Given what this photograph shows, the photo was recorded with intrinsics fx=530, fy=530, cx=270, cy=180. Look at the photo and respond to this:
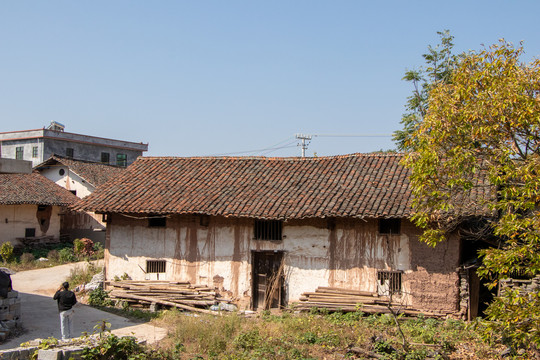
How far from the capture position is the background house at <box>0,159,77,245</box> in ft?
90.4

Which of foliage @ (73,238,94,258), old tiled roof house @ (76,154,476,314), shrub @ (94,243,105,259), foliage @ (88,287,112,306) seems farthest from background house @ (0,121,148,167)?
foliage @ (88,287,112,306)

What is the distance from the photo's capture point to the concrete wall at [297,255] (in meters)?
15.4

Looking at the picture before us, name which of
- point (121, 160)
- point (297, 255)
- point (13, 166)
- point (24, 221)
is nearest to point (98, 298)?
point (13, 166)

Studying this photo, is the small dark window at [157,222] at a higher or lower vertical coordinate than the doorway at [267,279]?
higher

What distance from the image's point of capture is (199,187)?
1883 cm

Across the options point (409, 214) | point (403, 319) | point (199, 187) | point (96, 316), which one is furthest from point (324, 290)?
point (96, 316)

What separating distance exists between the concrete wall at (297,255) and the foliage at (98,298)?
2.71 feet

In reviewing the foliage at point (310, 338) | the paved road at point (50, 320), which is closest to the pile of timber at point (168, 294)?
the paved road at point (50, 320)

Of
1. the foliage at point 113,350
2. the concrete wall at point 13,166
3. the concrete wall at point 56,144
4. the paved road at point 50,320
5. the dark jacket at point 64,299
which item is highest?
the concrete wall at point 56,144

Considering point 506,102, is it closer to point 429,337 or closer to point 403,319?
point 429,337

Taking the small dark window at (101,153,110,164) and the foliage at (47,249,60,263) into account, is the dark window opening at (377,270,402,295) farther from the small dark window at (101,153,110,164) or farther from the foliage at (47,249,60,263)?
the small dark window at (101,153,110,164)

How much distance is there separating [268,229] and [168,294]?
400 cm

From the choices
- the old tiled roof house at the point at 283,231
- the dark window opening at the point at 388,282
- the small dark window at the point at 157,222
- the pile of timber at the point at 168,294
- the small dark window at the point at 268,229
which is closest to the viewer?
the old tiled roof house at the point at 283,231

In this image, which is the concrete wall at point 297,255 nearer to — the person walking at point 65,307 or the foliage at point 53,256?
the person walking at point 65,307
